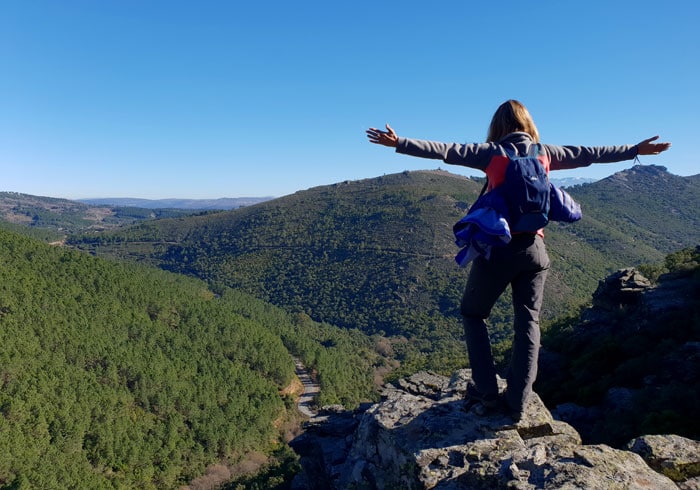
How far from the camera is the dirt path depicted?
2687 inches

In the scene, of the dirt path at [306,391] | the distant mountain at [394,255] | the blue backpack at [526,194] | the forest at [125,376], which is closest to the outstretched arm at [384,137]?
the blue backpack at [526,194]

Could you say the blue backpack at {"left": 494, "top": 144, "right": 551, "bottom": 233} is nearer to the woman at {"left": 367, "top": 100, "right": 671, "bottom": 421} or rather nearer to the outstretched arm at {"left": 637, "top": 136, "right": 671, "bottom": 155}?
the woman at {"left": 367, "top": 100, "right": 671, "bottom": 421}

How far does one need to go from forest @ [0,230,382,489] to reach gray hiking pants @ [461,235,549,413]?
4566 centimetres

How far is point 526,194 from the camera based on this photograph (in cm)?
438

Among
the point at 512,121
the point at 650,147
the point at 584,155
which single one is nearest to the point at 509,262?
the point at 512,121

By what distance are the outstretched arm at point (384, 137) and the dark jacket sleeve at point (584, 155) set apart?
1.95 metres

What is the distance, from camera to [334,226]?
17700cm

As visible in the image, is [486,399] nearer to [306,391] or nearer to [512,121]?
[512,121]

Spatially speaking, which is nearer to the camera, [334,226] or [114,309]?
[114,309]

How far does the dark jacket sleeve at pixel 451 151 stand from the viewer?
4594 mm

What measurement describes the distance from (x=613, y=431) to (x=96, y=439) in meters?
52.5

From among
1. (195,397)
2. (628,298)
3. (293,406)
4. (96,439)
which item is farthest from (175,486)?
(628,298)

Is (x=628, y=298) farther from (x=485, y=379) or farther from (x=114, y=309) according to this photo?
(x=114, y=309)

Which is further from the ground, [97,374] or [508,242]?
[508,242]
